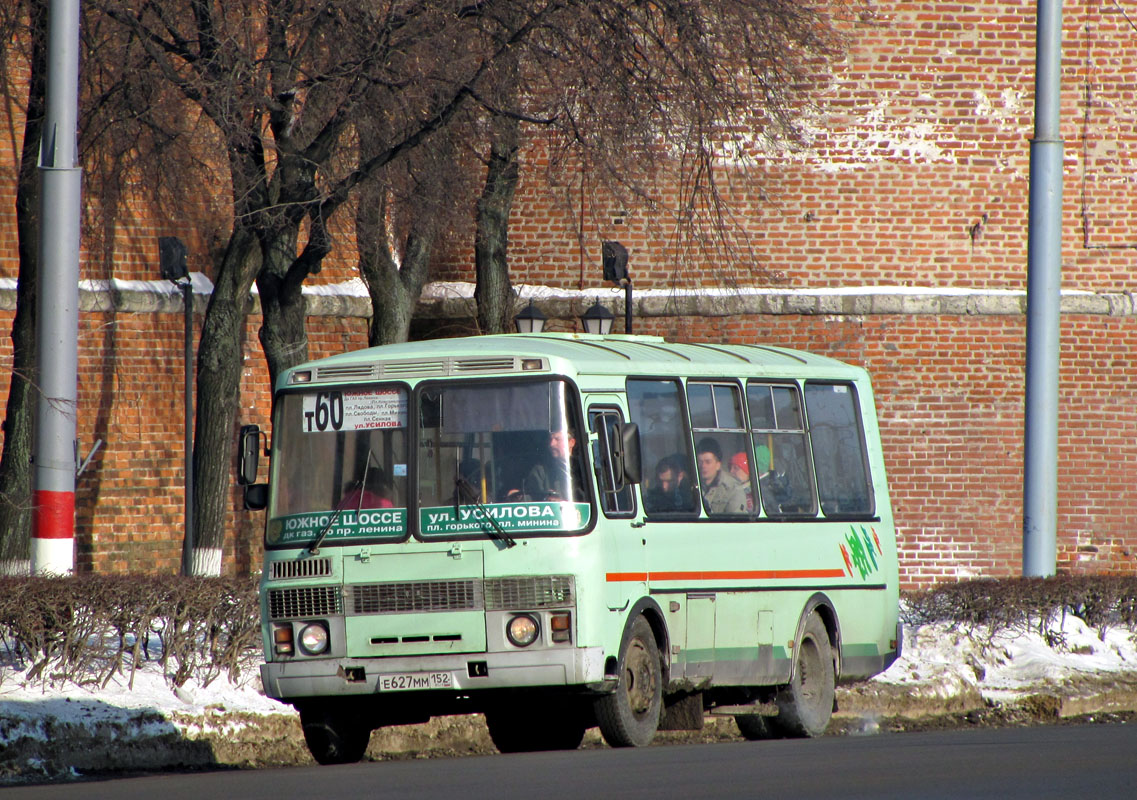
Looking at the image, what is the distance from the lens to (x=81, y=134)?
1481 cm

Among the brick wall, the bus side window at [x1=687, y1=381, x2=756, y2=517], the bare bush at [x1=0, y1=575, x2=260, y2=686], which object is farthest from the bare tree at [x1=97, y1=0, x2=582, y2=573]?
the brick wall

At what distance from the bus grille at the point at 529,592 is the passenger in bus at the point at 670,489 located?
48.4 inches

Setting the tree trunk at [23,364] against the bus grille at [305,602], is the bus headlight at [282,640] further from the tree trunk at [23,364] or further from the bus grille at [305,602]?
the tree trunk at [23,364]

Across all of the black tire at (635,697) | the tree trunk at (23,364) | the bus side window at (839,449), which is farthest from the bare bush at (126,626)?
the bus side window at (839,449)

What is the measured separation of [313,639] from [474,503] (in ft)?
4.09

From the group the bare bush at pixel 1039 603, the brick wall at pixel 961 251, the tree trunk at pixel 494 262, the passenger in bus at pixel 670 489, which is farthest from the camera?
the brick wall at pixel 961 251

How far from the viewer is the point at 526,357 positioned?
10578 millimetres

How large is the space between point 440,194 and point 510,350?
5.29 metres

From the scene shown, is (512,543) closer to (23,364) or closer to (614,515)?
(614,515)

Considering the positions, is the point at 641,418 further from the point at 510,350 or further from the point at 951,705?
the point at 951,705

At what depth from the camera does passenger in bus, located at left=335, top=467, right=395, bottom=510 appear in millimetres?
10547

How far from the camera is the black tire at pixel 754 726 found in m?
13.0

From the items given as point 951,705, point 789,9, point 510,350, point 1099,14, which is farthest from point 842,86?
point 510,350

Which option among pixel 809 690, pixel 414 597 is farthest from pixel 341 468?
pixel 809 690
